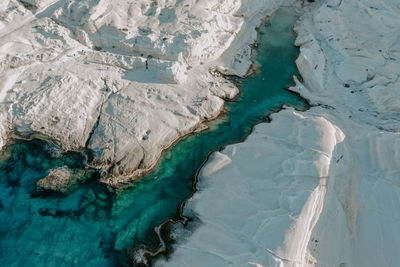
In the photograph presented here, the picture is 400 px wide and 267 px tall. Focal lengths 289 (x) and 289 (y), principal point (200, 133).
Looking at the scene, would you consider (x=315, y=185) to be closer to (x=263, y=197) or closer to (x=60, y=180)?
(x=263, y=197)

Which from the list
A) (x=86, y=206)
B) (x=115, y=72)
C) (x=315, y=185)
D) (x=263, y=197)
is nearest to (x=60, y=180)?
(x=86, y=206)

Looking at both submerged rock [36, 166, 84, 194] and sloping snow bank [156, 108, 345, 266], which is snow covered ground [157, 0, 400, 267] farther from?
submerged rock [36, 166, 84, 194]

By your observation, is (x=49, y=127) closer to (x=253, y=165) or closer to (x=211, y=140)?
(x=211, y=140)

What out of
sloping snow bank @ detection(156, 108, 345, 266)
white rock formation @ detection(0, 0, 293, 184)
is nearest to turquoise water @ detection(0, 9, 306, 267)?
white rock formation @ detection(0, 0, 293, 184)

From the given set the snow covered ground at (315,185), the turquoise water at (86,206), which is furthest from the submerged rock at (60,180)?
the snow covered ground at (315,185)

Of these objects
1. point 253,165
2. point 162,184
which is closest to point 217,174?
point 253,165

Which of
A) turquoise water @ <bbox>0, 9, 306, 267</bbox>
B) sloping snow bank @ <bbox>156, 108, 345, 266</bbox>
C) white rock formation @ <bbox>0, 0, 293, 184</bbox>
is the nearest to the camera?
sloping snow bank @ <bbox>156, 108, 345, 266</bbox>

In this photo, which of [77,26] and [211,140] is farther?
[77,26]
